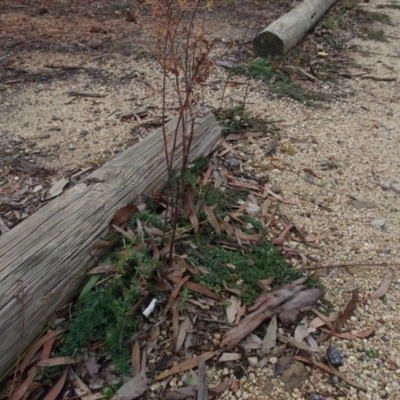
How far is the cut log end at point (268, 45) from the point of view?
560 cm

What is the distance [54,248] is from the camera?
2334mm

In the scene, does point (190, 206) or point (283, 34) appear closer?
point (190, 206)

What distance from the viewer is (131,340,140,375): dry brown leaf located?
2186 mm

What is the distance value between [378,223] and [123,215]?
1.77 m

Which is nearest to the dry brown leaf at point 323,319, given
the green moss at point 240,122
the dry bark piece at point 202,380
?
the dry bark piece at point 202,380

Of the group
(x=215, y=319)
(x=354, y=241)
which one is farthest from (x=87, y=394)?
(x=354, y=241)

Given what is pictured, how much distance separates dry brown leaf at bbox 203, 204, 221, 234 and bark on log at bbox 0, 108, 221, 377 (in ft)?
1.31

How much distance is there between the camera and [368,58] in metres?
6.21

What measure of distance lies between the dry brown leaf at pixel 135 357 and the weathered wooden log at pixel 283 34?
4.37 m

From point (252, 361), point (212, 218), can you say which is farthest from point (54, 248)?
point (252, 361)

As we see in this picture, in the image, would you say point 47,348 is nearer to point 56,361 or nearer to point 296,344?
point 56,361

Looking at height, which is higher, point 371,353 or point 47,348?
point 47,348

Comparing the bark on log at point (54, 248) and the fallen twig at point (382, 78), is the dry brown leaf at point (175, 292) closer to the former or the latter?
the bark on log at point (54, 248)

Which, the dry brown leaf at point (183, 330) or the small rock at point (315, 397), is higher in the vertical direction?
the dry brown leaf at point (183, 330)
